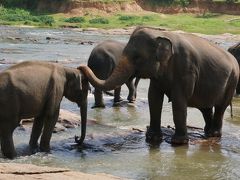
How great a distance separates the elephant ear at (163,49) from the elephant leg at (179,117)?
668 millimetres

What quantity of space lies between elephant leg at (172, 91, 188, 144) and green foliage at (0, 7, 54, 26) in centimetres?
5187

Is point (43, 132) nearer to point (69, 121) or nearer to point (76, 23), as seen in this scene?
point (69, 121)

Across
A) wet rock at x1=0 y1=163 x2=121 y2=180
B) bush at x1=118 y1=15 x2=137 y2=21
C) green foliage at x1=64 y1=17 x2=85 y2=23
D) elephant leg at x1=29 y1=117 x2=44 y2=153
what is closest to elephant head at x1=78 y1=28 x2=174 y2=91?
elephant leg at x1=29 y1=117 x2=44 y2=153

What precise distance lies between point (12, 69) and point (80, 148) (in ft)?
5.66

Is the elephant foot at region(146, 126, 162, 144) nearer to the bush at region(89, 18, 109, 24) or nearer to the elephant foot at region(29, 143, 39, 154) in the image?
the elephant foot at region(29, 143, 39, 154)

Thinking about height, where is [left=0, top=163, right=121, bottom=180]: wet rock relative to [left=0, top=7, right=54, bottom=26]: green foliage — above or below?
above

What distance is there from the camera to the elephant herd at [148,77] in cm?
843

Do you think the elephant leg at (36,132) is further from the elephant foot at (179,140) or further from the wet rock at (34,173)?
the wet rock at (34,173)

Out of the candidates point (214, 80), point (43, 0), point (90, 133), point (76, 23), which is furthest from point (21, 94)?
point (43, 0)

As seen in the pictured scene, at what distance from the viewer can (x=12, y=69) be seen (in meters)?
8.55

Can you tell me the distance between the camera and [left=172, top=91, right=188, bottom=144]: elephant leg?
977cm

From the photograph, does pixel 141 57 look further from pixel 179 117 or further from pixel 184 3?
pixel 184 3

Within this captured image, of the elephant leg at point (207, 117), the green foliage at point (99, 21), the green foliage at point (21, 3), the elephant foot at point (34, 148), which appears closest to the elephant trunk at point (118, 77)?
the elephant foot at point (34, 148)

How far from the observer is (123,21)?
214 ft
